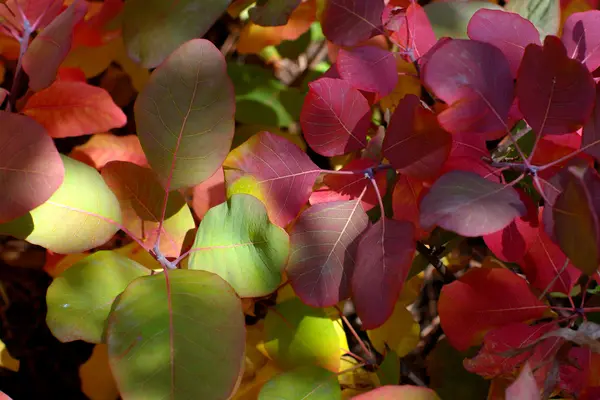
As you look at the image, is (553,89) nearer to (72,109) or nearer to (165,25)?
(165,25)

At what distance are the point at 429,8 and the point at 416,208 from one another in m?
0.32

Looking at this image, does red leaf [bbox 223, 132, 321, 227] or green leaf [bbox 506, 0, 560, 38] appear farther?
green leaf [bbox 506, 0, 560, 38]

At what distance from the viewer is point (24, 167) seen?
583 mm

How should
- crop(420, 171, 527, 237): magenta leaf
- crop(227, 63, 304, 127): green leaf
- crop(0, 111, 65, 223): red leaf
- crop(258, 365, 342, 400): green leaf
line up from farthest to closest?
crop(227, 63, 304, 127): green leaf < crop(258, 365, 342, 400): green leaf < crop(0, 111, 65, 223): red leaf < crop(420, 171, 527, 237): magenta leaf

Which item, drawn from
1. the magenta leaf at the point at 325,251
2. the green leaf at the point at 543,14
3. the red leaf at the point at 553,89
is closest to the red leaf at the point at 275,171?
the magenta leaf at the point at 325,251

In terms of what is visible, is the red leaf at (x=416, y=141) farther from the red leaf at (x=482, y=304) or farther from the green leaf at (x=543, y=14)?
the green leaf at (x=543, y=14)

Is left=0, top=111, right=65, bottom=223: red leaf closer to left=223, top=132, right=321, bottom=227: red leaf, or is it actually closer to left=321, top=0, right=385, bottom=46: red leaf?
left=223, top=132, right=321, bottom=227: red leaf

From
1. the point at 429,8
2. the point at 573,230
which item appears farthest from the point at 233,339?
the point at 429,8

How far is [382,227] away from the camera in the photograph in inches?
23.6

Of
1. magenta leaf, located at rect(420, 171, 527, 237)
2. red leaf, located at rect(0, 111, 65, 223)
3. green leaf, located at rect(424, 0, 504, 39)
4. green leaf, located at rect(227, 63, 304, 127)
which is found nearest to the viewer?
magenta leaf, located at rect(420, 171, 527, 237)

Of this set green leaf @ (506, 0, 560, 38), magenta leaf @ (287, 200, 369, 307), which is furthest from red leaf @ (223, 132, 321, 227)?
green leaf @ (506, 0, 560, 38)

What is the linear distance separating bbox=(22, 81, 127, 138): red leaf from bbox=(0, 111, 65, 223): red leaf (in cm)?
19

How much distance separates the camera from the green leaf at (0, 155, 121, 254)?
2.04 ft

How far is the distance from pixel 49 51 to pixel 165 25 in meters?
0.14
